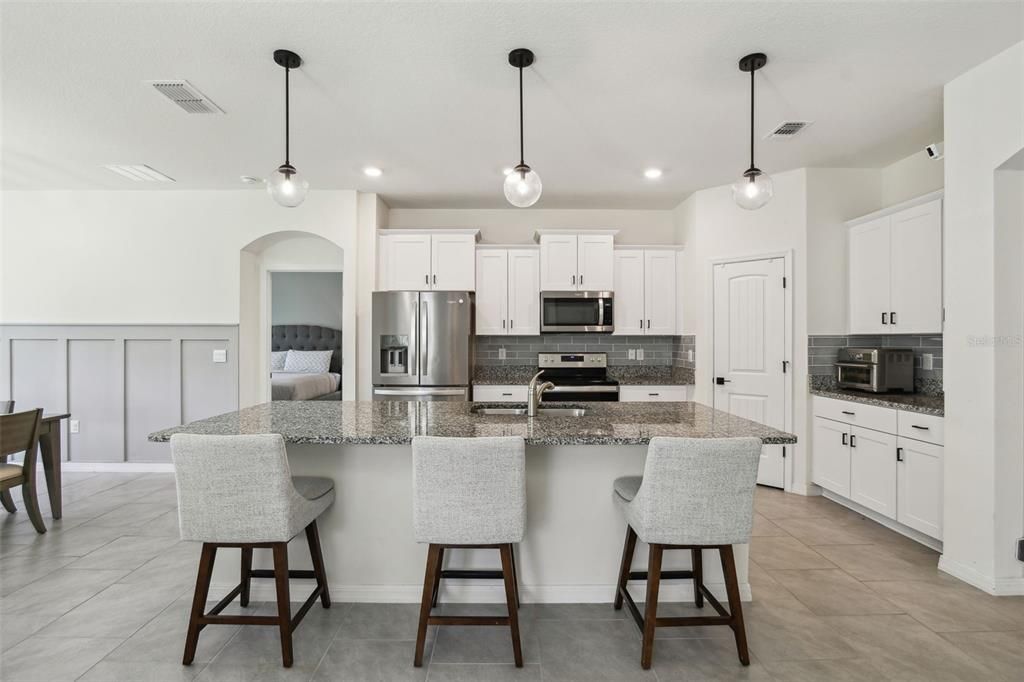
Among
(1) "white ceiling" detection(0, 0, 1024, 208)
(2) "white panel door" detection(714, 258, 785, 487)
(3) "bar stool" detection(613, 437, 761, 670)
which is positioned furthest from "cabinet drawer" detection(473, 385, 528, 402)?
(3) "bar stool" detection(613, 437, 761, 670)

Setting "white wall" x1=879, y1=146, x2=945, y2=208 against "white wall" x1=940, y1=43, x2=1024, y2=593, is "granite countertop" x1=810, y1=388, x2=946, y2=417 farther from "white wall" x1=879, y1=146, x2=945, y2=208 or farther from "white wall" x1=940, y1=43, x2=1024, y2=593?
"white wall" x1=879, y1=146, x2=945, y2=208

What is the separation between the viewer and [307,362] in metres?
6.65

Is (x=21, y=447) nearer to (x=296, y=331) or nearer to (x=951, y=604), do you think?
(x=296, y=331)

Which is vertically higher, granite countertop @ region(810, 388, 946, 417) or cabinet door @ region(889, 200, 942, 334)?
cabinet door @ region(889, 200, 942, 334)

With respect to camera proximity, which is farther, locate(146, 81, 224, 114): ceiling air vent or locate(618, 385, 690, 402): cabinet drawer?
locate(618, 385, 690, 402): cabinet drawer

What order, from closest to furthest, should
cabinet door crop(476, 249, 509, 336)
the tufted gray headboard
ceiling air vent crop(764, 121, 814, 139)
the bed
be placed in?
ceiling air vent crop(764, 121, 814, 139)
cabinet door crop(476, 249, 509, 336)
the bed
the tufted gray headboard

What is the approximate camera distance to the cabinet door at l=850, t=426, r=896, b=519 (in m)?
3.14

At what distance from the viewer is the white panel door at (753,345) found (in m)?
4.10

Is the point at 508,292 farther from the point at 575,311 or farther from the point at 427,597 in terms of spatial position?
the point at 427,597

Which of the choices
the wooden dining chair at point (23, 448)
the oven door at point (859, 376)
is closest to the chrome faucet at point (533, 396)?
the oven door at point (859, 376)

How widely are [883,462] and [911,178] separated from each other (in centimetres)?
211

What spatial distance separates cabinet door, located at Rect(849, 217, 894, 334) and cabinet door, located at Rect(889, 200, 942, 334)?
0.23ft

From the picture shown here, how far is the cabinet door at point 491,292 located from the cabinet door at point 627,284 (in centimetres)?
107

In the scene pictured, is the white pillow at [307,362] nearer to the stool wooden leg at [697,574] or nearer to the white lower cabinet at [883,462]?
the stool wooden leg at [697,574]
